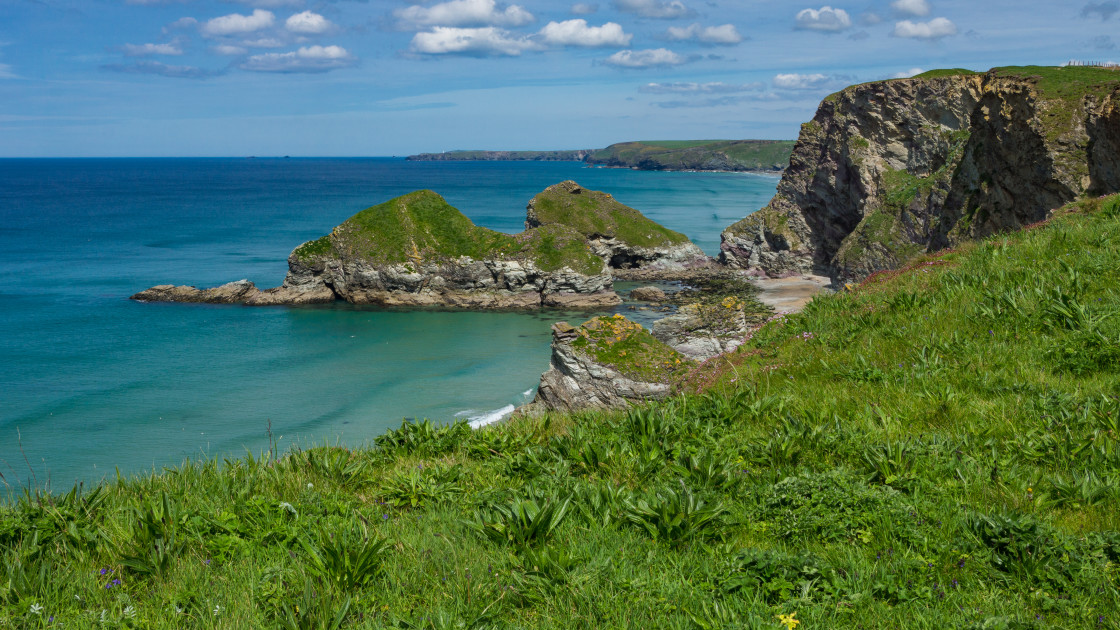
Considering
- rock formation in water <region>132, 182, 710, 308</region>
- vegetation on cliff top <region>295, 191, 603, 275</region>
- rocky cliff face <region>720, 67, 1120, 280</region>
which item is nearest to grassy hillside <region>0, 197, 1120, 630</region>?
rocky cliff face <region>720, 67, 1120, 280</region>

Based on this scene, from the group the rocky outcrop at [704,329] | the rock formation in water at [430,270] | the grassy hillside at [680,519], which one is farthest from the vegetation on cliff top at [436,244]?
the grassy hillside at [680,519]

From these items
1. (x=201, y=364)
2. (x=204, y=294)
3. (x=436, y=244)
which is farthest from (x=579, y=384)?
(x=204, y=294)

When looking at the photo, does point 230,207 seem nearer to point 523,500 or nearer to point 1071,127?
point 1071,127

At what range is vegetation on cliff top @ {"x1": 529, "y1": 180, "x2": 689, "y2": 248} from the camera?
8388cm

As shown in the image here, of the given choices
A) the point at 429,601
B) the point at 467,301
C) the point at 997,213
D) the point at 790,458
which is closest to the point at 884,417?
the point at 790,458

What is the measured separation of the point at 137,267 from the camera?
85.5m

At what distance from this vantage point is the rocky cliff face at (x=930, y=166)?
3588 centimetres

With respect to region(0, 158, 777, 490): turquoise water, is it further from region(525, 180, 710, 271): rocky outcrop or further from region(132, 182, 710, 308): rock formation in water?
region(525, 180, 710, 271): rocky outcrop

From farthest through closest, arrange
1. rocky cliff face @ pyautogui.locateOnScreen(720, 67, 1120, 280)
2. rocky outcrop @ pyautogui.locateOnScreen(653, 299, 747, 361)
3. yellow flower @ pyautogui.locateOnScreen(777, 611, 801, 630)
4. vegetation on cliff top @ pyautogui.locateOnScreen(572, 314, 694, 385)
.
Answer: rocky outcrop @ pyautogui.locateOnScreen(653, 299, 747, 361) < rocky cliff face @ pyautogui.locateOnScreen(720, 67, 1120, 280) < vegetation on cliff top @ pyautogui.locateOnScreen(572, 314, 694, 385) < yellow flower @ pyautogui.locateOnScreen(777, 611, 801, 630)

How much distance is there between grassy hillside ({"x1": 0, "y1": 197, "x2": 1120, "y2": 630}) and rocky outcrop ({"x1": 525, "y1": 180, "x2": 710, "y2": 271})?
75.0 meters

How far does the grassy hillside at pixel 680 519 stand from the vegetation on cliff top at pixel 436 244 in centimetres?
6024

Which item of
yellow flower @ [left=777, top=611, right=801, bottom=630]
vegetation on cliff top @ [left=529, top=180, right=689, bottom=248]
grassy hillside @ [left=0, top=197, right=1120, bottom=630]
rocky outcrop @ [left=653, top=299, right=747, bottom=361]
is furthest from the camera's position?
vegetation on cliff top @ [left=529, top=180, right=689, bottom=248]

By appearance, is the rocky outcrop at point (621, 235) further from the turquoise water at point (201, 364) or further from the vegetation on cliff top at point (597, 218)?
the turquoise water at point (201, 364)

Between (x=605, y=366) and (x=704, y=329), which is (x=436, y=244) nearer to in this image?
(x=704, y=329)
